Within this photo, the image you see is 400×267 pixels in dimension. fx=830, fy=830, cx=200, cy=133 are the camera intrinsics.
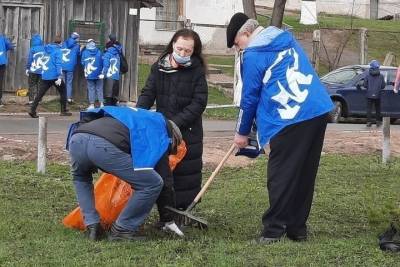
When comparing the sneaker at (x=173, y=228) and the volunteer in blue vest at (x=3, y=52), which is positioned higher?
the volunteer in blue vest at (x=3, y=52)

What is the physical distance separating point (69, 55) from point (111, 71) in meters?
1.09

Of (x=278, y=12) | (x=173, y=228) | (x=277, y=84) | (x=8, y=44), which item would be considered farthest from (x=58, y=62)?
(x=277, y=84)

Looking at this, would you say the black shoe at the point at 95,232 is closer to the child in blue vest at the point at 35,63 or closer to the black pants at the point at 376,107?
the child in blue vest at the point at 35,63

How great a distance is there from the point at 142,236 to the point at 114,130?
100 centimetres

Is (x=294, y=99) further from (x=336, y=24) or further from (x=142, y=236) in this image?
(x=336, y=24)

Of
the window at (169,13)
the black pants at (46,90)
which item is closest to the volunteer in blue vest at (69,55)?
the black pants at (46,90)

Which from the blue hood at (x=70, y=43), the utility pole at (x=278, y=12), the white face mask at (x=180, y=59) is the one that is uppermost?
the utility pole at (x=278, y=12)

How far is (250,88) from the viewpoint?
6453 millimetres

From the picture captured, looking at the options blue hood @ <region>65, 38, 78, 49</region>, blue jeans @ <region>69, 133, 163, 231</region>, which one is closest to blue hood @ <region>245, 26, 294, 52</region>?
blue jeans @ <region>69, 133, 163, 231</region>

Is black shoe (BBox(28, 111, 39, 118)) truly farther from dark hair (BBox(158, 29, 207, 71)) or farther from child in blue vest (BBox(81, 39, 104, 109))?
dark hair (BBox(158, 29, 207, 71))

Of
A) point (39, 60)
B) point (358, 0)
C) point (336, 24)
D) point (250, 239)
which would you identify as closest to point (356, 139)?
point (39, 60)

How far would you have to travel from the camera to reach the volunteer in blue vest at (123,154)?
6.14 metres

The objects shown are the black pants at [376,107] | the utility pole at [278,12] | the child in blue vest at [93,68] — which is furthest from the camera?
the black pants at [376,107]

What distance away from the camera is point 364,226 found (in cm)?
757
